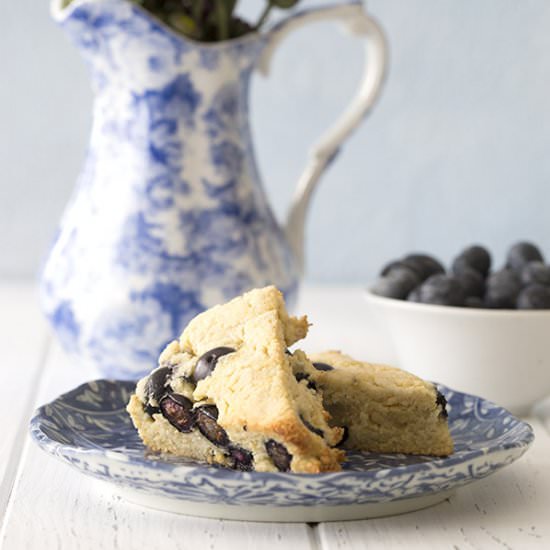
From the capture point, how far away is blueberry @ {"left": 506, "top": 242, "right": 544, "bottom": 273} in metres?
1.25

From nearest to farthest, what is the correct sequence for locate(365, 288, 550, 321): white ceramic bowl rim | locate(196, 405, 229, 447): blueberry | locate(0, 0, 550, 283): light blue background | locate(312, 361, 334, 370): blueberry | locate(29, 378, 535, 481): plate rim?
locate(29, 378, 535, 481): plate rim → locate(196, 405, 229, 447): blueberry → locate(312, 361, 334, 370): blueberry → locate(365, 288, 550, 321): white ceramic bowl rim → locate(0, 0, 550, 283): light blue background

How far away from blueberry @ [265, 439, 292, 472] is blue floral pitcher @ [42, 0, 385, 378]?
47cm

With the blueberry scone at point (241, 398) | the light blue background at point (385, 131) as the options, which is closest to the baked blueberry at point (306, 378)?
the blueberry scone at point (241, 398)

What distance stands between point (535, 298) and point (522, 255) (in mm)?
148

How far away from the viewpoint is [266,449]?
765 mm

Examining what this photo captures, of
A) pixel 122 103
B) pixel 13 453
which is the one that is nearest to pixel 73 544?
pixel 13 453

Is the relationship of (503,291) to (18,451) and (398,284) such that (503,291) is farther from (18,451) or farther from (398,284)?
(18,451)

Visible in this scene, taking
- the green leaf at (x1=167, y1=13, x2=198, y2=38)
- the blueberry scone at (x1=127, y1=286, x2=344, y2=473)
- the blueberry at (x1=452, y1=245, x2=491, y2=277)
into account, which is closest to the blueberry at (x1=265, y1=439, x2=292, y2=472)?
the blueberry scone at (x1=127, y1=286, x2=344, y2=473)

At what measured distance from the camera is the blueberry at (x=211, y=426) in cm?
80

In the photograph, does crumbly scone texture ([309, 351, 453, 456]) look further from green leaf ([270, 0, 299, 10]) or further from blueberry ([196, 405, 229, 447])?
green leaf ([270, 0, 299, 10])

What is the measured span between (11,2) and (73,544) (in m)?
1.58

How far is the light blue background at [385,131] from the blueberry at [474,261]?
0.92 m

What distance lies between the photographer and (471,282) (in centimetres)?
117

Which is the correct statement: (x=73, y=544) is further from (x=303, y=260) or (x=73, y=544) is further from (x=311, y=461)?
(x=303, y=260)
